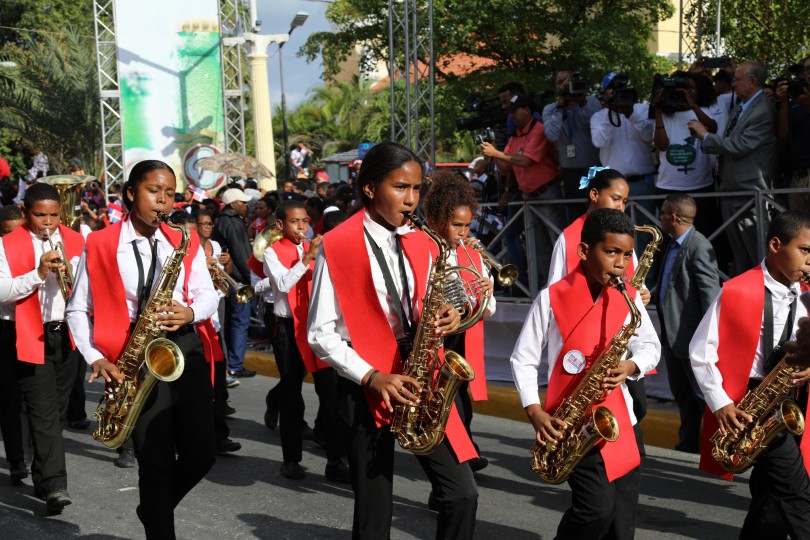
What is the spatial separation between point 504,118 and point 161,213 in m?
6.35

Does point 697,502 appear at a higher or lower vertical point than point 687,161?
lower

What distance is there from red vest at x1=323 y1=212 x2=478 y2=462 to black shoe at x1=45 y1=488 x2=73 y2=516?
3.18 metres

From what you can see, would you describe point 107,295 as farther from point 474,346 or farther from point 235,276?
point 235,276

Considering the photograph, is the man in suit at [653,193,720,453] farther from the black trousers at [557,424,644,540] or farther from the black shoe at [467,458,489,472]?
the black trousers at [557,424,644,540]

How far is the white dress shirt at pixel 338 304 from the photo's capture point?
424cm

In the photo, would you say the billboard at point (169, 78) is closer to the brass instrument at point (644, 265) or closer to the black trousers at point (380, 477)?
the brass instrument at point (644, 265)

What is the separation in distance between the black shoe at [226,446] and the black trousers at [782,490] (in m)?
4.63

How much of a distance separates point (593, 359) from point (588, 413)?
0.80ft

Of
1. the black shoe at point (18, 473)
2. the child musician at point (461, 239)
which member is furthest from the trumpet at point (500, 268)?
the black shoe at point (18, 473)

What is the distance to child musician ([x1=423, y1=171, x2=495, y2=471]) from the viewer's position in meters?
6.40

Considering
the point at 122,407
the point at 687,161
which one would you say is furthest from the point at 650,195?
the point at 122,407

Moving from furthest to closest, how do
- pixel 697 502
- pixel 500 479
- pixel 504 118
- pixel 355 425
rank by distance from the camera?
pixel 504 118 < pixel 500 479 < pixel 697 502 < pixel 355 425

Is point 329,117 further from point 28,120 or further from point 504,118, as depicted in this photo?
point 504,118

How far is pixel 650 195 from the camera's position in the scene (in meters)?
9.42
